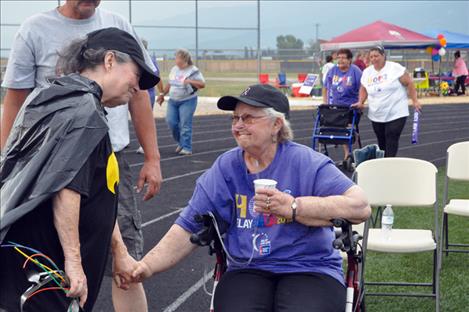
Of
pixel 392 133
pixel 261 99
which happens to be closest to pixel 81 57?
pixel 261 99

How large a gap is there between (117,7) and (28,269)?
29024mm

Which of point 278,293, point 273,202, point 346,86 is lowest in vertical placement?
point 278,293

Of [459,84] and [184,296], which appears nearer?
[184,296]

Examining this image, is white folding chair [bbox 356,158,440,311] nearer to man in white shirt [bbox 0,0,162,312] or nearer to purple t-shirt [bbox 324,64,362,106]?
man in white shirt [bbox 0,0,162,312]

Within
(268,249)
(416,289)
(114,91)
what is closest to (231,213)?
(268,249)

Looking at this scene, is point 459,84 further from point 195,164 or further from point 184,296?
point 184,296

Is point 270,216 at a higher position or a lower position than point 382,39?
lower

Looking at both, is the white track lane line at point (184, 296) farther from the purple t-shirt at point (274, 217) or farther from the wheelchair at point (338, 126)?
the wheelchair at point (338, 126)

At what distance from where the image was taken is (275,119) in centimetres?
398

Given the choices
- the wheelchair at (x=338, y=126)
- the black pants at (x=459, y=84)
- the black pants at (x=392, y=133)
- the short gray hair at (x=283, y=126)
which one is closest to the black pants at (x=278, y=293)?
the short gray hair at (x=283, y=126)

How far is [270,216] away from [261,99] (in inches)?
22.0

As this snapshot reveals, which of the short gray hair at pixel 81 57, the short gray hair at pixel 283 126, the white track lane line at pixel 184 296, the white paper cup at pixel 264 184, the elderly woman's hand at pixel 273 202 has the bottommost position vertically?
the white track lane line at pixel 184 296

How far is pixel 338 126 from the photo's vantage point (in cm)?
1221

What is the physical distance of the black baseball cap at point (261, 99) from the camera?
154 inches
